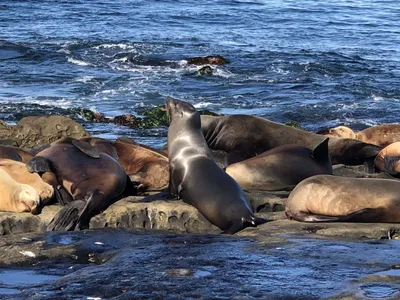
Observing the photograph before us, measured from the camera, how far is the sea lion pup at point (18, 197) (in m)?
6.64

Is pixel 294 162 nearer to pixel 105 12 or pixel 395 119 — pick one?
pixel 395 119

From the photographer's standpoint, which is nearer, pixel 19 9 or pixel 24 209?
pixel 24 209

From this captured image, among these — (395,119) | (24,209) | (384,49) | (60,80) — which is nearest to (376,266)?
(24,209)

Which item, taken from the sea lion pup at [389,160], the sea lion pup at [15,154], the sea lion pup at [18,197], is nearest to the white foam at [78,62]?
the sea lion pup at [389,160]

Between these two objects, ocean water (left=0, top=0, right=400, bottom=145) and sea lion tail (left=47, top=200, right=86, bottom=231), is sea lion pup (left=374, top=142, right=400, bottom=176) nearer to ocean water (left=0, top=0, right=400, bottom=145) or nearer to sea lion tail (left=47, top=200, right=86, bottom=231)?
sea lion tail (left=47, top=200, right=86, bottom=231)

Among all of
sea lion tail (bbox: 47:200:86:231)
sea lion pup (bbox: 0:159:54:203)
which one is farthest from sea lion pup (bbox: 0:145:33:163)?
sea lion tail (bbox: 47:200:86:231)

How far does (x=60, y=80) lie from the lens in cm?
1869

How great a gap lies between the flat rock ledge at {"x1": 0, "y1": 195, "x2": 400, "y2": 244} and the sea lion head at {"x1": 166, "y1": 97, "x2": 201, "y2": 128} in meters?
0.98

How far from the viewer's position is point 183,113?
26.0ft

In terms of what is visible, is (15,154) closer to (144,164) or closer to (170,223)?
(144,164)

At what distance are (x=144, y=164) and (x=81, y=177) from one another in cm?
90

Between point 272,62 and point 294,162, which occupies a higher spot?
point 294,162

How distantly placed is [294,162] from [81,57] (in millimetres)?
14791

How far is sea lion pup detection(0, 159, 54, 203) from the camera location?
22.6 ft
